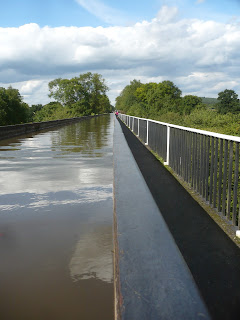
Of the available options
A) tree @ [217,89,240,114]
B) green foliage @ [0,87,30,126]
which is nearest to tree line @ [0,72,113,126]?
green foliage @ [0,87,30,126]

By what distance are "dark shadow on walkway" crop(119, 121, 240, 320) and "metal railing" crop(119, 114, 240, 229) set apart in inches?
9.6

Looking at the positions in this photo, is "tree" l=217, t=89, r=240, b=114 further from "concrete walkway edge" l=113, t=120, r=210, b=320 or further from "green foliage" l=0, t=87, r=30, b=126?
"concrete walkway edge" l=113, t=120, r=210, b=320

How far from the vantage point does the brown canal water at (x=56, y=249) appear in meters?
2.46

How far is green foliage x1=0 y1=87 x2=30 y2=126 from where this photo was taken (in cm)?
9005

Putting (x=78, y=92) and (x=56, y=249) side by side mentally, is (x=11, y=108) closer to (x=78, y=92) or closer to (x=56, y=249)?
(x=78, y=92)

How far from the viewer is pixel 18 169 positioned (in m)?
8.52

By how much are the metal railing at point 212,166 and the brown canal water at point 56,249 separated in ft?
4.82

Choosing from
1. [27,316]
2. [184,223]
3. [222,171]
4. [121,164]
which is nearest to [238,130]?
[222,171]

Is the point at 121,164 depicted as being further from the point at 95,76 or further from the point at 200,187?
the point at 95,76

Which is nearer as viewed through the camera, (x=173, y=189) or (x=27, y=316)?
(x=27, y=316)

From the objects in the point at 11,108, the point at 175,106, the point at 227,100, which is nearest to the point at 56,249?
the point at 175,106

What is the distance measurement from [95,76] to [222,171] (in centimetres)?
15012

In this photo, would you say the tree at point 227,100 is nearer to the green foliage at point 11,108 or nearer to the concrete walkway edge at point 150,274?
the green foliage at point 11,108

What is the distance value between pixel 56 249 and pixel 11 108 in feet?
333
